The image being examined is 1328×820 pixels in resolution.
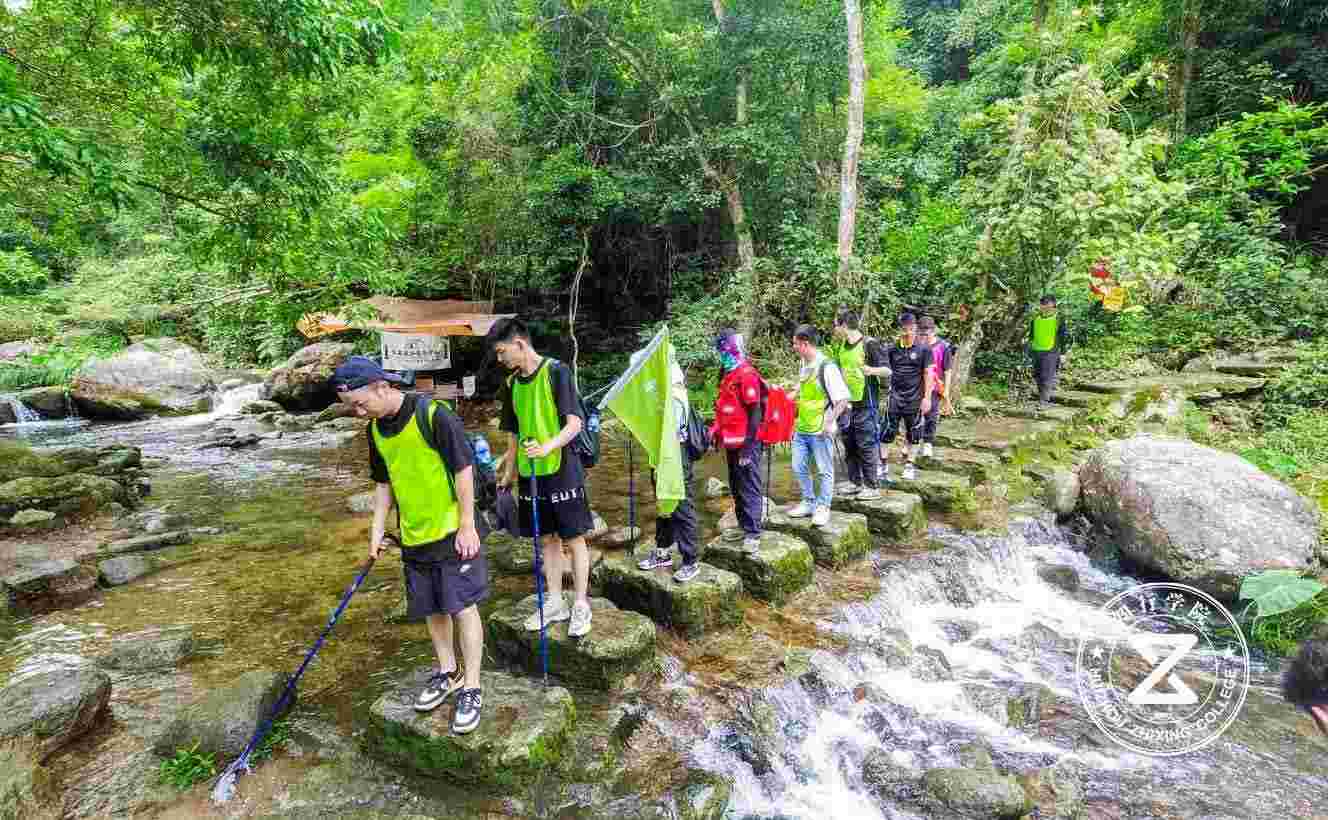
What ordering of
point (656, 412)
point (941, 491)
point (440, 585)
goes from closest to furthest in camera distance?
point (440, 585)
point (656, 412)
point (941, 491)

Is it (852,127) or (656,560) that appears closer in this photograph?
(656,560)

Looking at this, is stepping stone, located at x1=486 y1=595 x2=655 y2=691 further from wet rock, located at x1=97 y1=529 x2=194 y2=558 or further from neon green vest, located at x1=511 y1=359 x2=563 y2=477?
wet rock, located at x1=97 y1=529 x2=194 y2=558

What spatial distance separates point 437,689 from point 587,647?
39.0 inches

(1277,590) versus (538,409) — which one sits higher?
(538,409)

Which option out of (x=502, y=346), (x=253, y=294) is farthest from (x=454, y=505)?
(x=253, y=294)

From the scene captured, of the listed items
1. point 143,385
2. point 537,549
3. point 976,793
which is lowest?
point 976,793

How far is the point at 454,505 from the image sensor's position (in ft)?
11.8

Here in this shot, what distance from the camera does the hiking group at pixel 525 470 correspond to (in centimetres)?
349

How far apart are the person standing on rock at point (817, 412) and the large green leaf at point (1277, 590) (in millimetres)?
3759

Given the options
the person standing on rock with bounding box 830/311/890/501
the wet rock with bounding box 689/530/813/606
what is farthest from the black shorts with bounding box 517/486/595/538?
the person standing on rock with bounding box 830/311/890/501

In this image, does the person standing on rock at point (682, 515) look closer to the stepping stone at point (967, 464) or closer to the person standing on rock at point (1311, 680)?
the person standing on rock at point (1311, 680)

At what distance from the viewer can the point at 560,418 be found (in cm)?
412

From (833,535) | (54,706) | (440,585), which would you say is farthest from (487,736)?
(833,535)

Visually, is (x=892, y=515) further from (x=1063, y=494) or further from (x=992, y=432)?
(x=992, y=432)
